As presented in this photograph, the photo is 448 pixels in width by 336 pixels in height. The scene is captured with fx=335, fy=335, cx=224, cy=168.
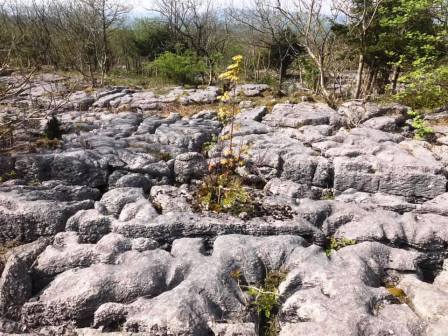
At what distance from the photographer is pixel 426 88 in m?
11.3

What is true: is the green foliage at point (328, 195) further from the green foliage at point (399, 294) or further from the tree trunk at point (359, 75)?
the tree trunk at point (359, 75)

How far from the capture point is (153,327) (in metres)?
4.48

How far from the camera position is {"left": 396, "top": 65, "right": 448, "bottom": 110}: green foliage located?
1046 cm

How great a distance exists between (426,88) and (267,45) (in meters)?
19.8

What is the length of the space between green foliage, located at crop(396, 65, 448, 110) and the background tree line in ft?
0.15

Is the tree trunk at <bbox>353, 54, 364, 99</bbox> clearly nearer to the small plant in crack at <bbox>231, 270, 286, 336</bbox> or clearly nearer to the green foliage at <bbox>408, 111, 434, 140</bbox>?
the green foliage at <bbox>408, 111, 434, 140</bbox>

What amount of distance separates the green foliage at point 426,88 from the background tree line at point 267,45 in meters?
0.05

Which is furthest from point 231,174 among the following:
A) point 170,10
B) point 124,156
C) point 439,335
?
point 170,10

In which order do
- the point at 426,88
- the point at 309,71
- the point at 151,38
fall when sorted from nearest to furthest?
the point at 426,88
the point at 309,71
the point at 151,38

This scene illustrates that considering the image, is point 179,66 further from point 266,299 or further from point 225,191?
point 266,299

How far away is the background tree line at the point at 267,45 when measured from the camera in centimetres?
1350

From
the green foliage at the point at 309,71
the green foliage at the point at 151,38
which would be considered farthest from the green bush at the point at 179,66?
the green foliage at the point at 151,38

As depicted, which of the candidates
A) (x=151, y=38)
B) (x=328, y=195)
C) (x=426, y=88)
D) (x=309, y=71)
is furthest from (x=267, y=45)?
(x=328, y=195)

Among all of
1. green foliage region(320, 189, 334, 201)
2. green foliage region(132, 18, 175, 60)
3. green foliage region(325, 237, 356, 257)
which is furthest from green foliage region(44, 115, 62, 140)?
green foliage region(132, 18, 175, 60)
